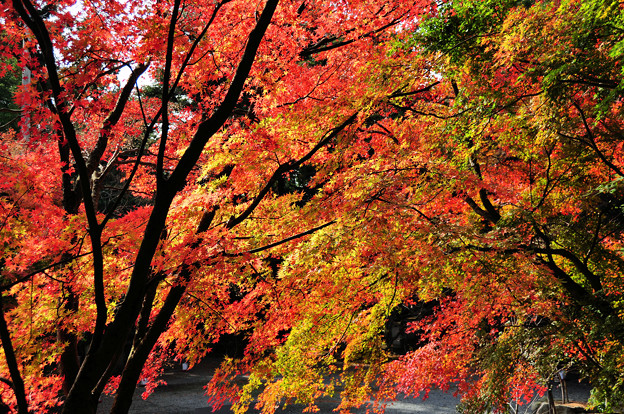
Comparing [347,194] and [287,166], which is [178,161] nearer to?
[287,166]

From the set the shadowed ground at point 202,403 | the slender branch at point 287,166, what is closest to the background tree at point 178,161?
the slender branch at point 287,166

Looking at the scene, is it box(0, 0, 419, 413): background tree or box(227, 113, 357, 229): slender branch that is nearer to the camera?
box(0, 0, 419, 413): background tree

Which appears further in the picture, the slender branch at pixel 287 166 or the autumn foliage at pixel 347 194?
the slender branch at pixel 287 166

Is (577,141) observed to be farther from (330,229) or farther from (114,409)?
(114,409)

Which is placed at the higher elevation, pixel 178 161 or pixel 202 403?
pixel 178 161

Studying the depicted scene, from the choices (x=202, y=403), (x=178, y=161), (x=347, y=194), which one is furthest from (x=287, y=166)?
(x=202, y=403)

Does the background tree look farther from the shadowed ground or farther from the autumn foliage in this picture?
the shadowed ground

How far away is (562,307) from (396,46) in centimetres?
443

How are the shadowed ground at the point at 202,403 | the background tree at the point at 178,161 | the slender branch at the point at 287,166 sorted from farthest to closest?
the shadowed ground at the point at 202,403
the slender branch at the point at 287,166
the background tree at the point at 178,161

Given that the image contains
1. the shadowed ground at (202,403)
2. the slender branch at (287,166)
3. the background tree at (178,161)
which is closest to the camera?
the background tree at (178,161)

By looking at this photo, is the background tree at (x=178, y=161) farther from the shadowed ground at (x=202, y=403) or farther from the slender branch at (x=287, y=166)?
the shadowed ground at (x=202, y=403)

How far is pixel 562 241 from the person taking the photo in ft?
20.4

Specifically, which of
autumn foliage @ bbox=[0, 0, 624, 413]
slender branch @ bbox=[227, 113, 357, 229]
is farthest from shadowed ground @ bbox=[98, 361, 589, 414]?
slender branch @ bbox=[227, 113, 357, 229]

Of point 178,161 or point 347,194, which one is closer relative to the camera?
point 178,161
